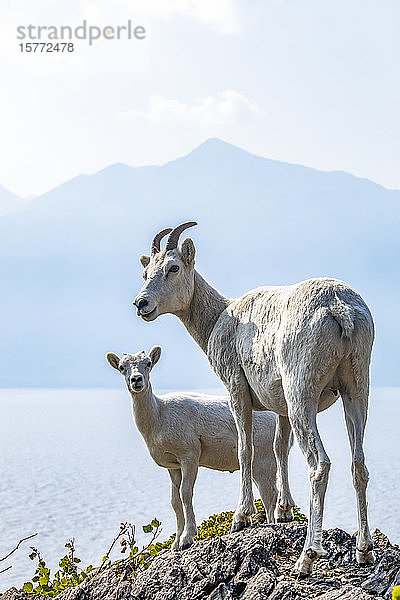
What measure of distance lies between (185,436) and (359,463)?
2.79m

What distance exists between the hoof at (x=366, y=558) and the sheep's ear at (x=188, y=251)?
128 inches

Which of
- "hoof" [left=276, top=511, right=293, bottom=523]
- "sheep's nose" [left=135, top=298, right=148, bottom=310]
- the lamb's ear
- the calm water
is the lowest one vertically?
the calm water

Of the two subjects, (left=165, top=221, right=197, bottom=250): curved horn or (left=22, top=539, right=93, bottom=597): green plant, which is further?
(left=22, top=539, right=93, bottom=597): green plant

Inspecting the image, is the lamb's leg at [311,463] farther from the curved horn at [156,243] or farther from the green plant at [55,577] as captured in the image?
the green plant at [55,577]

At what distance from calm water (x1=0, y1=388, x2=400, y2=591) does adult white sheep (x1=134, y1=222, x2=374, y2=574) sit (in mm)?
1130

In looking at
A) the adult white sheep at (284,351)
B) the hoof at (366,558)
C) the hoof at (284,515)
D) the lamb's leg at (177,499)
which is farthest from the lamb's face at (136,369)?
the hoof at (366,558)

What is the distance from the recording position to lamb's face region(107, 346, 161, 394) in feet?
30.7

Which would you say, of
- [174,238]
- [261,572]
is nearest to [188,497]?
[261,572]

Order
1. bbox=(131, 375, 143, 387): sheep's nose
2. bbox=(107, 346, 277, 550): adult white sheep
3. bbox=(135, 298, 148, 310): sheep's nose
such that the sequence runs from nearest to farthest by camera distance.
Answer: bbox=(135, 298, 148, 310): sheep's nose < bbox=(131, 375, 143, 387): sheep's nose < bbox=(107, 346, 277, 550): adult white sheep

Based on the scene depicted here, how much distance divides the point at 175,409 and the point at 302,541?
2439mm

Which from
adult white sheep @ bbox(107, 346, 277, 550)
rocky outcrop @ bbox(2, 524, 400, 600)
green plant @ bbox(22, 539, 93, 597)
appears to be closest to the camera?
rocky outcrop @ bbox(2, 524, 400, 600)

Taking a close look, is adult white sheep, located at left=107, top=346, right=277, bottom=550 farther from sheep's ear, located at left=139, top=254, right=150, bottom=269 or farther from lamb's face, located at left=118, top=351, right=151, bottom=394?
sheep's ear, located at left=139, top=254, right=150, bottom=269

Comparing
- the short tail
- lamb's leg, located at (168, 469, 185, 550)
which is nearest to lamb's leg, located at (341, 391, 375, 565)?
the short tail

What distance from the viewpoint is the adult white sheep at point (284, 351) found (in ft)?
23.9
